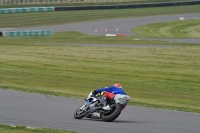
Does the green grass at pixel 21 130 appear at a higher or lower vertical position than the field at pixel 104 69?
higher

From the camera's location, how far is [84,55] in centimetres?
3250

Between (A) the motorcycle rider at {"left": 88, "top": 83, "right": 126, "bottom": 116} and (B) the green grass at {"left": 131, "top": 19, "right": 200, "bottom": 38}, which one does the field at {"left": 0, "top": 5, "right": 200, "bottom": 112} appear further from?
(B) the green grass at {"left": 131, "top": 19, "right": 200, "bottom": 38}

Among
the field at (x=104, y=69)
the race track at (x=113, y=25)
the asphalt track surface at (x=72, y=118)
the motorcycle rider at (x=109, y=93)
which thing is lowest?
the race track at (x=113, y=25)

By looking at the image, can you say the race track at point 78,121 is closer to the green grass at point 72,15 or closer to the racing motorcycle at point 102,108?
the racing motorcycle at point 102,108

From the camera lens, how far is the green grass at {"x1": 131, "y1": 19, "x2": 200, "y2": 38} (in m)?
49.5

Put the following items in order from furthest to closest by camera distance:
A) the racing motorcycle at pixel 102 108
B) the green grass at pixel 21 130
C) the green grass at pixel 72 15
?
the green grass at pixel 72 15, the racing motorcycle at pixel 102 108, the green grass at pixel 21 130

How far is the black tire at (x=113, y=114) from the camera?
14086 millimetres

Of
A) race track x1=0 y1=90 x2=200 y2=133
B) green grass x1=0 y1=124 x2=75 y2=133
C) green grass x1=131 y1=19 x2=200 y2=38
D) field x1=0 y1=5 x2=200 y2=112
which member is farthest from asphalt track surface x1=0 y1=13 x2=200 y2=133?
green grass x1=131 y1=19 x2=200 y2=38

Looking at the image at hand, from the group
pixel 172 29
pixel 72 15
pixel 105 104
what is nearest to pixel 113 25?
pixel 72 15

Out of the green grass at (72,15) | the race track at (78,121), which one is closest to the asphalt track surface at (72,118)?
the race track at (78,121)

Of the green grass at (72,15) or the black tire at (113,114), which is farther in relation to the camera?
the green grass at (72,15)

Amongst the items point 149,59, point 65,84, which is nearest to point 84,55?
point 149,59

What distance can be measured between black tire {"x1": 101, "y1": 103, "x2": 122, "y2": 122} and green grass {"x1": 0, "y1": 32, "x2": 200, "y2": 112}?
13.1ft

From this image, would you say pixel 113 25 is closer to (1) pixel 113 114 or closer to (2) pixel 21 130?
(1) pixel 113 114
